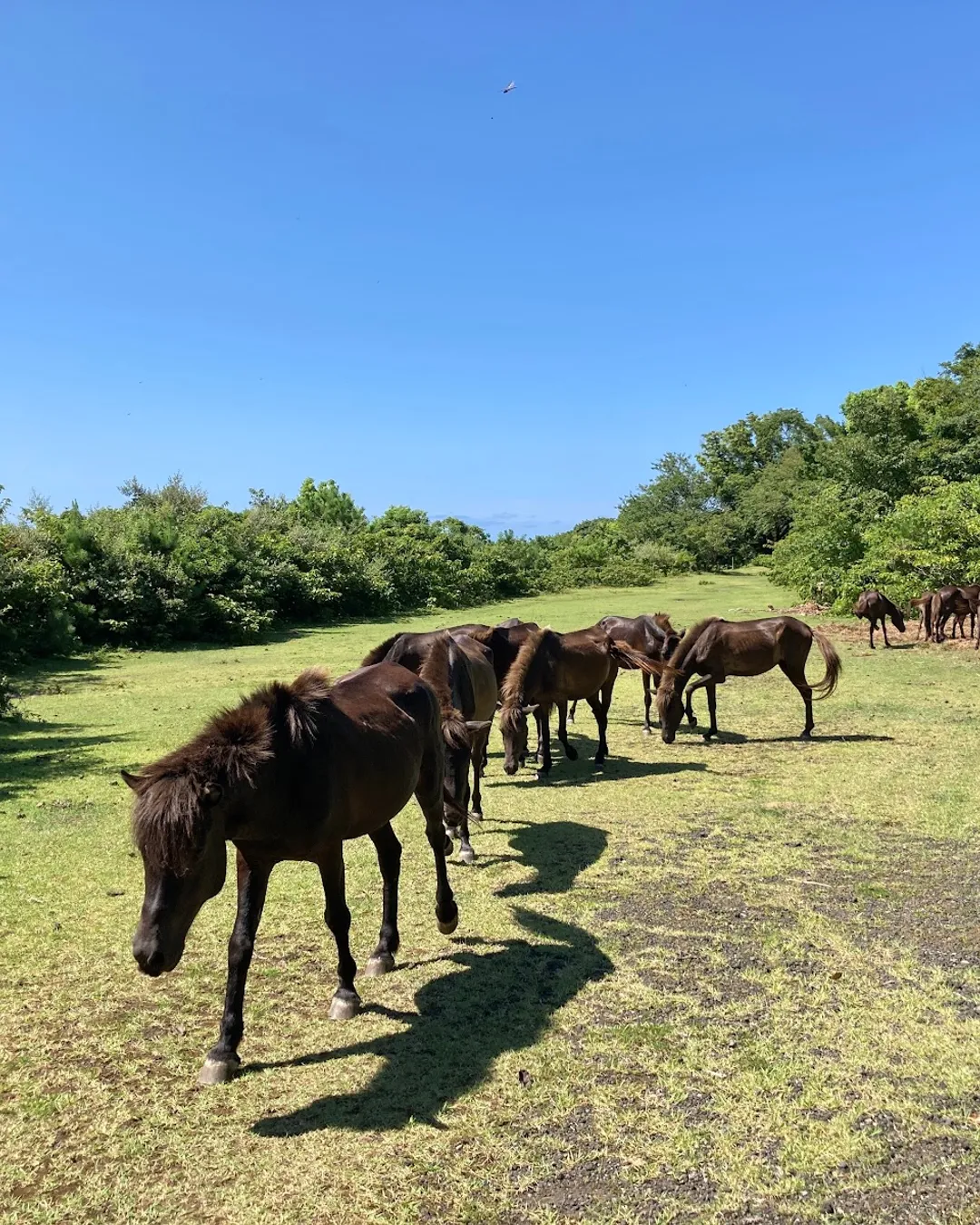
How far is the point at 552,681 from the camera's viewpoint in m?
9.13

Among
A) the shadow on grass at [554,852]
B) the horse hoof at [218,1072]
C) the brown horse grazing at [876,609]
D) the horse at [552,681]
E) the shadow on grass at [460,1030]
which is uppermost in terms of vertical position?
the brown horse grazing at [876,609]

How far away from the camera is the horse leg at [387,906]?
445cm

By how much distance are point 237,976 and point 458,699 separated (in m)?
3.30

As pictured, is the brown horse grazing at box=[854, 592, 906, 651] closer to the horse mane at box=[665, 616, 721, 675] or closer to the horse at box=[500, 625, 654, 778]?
the horse mane at box=[665, 616, 721, 675]

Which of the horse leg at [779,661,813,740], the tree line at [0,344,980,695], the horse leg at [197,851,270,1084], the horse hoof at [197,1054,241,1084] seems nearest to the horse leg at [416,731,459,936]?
the horse leg at [197,851,270,1084]

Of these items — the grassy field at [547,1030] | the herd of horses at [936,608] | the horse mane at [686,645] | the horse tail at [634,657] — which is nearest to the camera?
the grassy field at [547,1030]

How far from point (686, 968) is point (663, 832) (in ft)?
8.02

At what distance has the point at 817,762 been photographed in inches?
356

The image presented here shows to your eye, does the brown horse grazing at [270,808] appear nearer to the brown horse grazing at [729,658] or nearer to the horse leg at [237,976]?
the horse leg at [237,976]

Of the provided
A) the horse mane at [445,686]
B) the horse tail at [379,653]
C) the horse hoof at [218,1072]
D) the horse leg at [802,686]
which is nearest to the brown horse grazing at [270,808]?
the horse hoof at [218,1072]

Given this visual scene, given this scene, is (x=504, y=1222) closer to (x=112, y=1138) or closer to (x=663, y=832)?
(x=112, y=1138)

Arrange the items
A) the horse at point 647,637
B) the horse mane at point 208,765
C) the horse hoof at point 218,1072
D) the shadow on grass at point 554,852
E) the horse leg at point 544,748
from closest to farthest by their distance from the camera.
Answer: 1. the horse mane at point 208,765
2. the horse hoof at point 218,1072
3. the shadow on grass at point 554,852
4. the horse leg at point 544,748
5. the horse at point 647,637

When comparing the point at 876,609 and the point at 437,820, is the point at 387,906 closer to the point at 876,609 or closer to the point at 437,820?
the point at 437,820

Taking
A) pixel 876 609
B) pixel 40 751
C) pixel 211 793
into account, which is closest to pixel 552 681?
pixel 211 793
